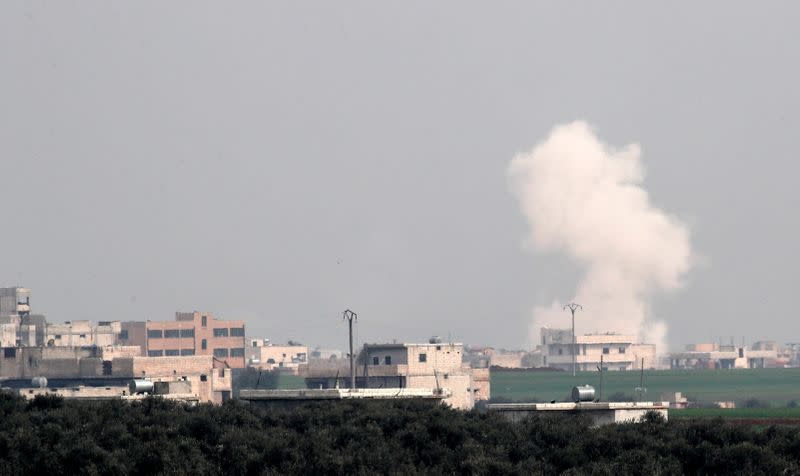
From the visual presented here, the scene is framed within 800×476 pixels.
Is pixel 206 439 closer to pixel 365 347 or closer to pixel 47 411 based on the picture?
pixel 47 411

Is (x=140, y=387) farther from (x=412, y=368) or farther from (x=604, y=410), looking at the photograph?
(x=412, y=368)

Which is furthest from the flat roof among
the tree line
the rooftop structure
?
the rooftop structure

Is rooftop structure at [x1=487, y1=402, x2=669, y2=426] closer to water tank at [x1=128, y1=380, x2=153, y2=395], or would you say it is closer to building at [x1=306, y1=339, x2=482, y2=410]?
water tank at [x1=128, y1=380, x2=153, y2=395]

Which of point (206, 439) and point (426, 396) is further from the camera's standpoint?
point (426, 396)

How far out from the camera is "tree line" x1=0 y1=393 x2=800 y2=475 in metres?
Answer: 68.4

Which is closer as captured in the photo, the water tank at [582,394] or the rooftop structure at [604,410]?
the rooftop structure at [604,410]

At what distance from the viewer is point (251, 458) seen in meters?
72.8

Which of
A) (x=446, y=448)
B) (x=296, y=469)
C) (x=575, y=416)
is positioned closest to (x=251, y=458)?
(x=296, y=469)

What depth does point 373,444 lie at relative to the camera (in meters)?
75.2

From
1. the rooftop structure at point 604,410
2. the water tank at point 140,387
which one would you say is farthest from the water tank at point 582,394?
the water tank at point 140,387

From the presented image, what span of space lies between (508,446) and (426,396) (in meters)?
17.5

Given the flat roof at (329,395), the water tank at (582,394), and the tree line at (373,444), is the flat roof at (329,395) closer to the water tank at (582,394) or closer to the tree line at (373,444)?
the tree line at (373,444)

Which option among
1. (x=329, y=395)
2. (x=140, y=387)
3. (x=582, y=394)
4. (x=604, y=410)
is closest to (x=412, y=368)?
(x=140, y=387)

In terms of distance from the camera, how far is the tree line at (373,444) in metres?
68.4
